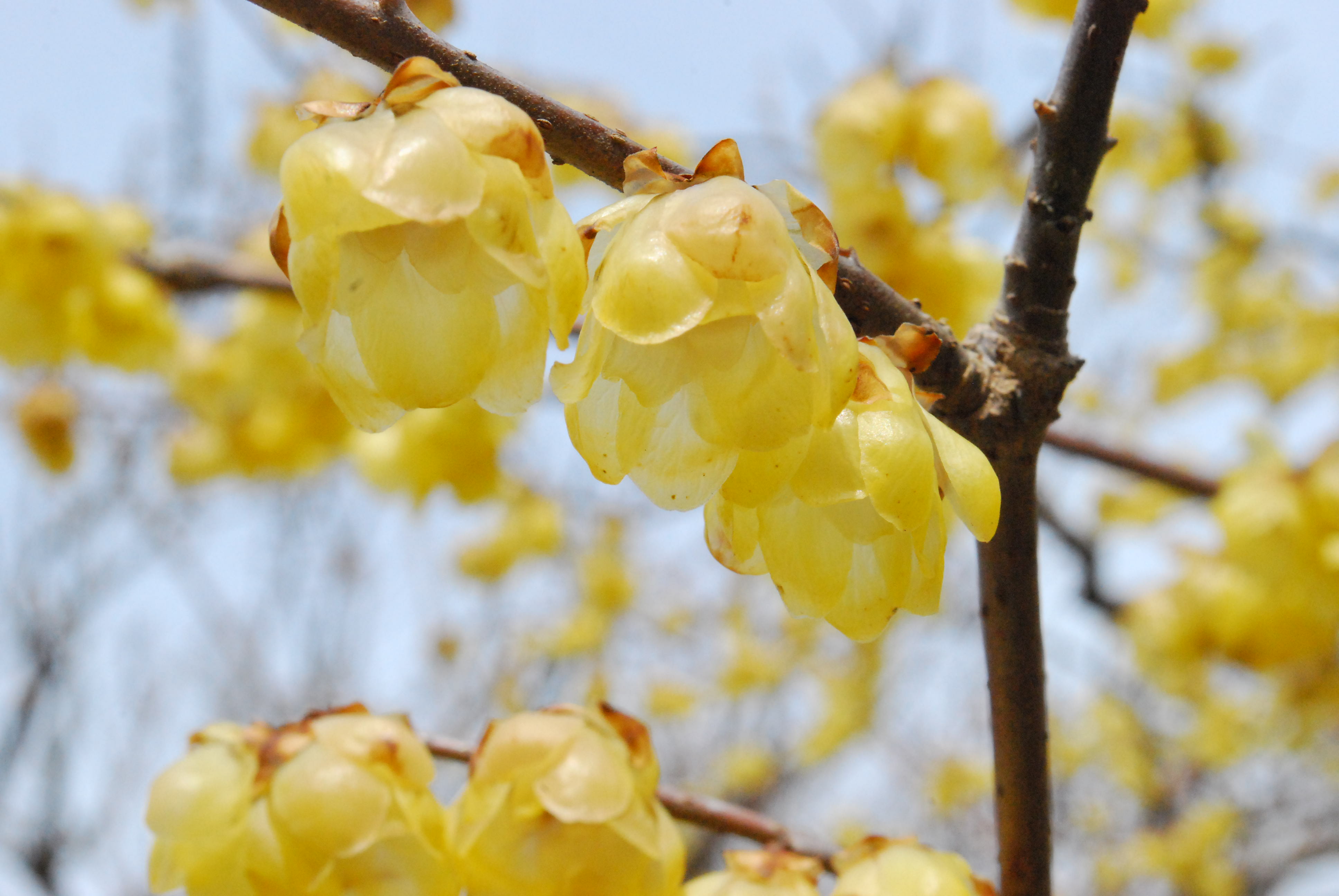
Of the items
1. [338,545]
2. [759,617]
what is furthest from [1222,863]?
[338,545]

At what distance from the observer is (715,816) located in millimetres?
673

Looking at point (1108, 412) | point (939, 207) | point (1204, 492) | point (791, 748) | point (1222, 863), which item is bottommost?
point (791, 748)

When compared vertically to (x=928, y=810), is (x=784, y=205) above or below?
above

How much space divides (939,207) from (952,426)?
1247 millimetres

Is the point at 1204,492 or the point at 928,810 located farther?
the point at 928,810

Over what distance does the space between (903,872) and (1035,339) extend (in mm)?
293

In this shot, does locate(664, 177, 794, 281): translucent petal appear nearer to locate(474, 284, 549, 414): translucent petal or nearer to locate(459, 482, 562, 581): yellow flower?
locate(474, 284, 549, 414): translucent petal

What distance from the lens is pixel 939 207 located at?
166 cm

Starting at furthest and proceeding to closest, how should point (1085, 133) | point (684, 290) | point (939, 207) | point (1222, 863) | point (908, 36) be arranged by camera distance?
point (1222, 863), point (908, 36), point (939, 207), point (1085, 133), point (684, 290)

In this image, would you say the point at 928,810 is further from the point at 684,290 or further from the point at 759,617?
the point at 684,290

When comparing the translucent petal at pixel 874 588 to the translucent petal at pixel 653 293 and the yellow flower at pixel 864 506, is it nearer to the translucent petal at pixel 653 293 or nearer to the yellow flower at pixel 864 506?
the yellow flower at pixel 864 506

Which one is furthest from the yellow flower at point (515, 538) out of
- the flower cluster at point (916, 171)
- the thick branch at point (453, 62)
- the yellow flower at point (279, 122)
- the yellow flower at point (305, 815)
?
the thick branch at point (453, 62)

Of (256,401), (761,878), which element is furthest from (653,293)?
(256,401)

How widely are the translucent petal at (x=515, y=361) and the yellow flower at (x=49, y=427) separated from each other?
288 centimetres
